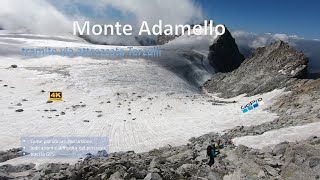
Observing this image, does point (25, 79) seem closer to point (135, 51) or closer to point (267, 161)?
point (135, 51)

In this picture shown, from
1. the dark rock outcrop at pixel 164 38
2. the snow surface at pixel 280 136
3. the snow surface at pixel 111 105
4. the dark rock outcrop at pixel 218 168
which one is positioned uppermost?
the dark rock outcrop at pixel 164 38

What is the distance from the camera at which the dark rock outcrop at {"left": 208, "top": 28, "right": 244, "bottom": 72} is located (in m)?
117

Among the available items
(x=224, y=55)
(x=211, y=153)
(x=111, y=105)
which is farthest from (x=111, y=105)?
(x=224, y=55)

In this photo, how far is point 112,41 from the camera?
188 meters

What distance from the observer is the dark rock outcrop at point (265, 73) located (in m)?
59.3

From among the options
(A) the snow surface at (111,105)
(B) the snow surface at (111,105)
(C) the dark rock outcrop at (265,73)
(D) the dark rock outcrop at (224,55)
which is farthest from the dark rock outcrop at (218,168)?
(D) the dark rock outcrop at (224,55)

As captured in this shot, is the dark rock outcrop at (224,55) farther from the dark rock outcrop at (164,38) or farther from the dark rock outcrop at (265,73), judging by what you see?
the dark rock outcrop at (265,73)

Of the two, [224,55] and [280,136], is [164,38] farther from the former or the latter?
[280,136]

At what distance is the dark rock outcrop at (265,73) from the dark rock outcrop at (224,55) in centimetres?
3460

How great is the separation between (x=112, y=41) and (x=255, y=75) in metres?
127

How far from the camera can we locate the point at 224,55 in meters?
126

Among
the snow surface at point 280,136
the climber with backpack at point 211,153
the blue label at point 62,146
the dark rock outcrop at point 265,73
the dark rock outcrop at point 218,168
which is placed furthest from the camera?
the dark rock outcrop at point 265,73

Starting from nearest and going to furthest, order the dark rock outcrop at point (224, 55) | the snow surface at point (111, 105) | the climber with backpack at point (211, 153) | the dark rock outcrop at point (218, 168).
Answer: the dark rock outcrop at point (218, 168) < the climber with backpack at point (211, 153) < the snow surface at point (111, 105) < the dark rock outcrop at point (224, 55)

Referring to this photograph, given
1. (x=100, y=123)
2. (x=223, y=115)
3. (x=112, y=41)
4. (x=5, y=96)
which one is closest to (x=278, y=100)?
(x=223, y=115)
